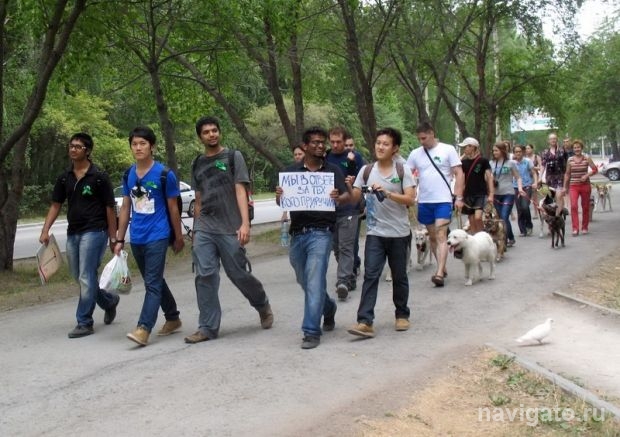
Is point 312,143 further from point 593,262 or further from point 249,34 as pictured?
point 249,34

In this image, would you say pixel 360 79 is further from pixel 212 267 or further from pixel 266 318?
pixel 212 267

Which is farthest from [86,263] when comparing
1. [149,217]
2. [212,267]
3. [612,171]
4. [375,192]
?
[612,171]

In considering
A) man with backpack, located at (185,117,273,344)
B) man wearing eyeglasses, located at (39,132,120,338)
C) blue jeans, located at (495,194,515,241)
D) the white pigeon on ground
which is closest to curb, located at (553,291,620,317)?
the white pigeon on ground

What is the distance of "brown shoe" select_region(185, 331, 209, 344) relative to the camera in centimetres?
711

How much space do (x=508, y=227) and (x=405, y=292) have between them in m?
6.67

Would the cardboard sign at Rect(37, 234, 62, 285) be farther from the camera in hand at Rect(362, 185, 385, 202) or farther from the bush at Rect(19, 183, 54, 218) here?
the bush at Rect(19, 183, 54, 218)

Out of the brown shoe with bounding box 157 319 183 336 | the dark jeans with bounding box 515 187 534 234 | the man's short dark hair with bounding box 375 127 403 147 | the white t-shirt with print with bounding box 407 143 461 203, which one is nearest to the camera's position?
the man's short dark hair with bounding box 375 127 403 147

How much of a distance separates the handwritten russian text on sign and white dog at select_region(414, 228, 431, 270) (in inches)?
163

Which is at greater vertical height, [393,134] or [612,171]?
[393,134]

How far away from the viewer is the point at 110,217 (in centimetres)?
766

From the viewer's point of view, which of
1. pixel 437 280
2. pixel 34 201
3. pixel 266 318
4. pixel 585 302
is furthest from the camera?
pixel 34 201

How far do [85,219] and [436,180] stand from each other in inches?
166

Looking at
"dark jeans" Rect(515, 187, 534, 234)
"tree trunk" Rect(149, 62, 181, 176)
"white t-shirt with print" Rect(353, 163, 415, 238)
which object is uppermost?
"tree trunk" Rect(149, 62, 181, 176)

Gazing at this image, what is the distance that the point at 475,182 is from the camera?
38.0ft
